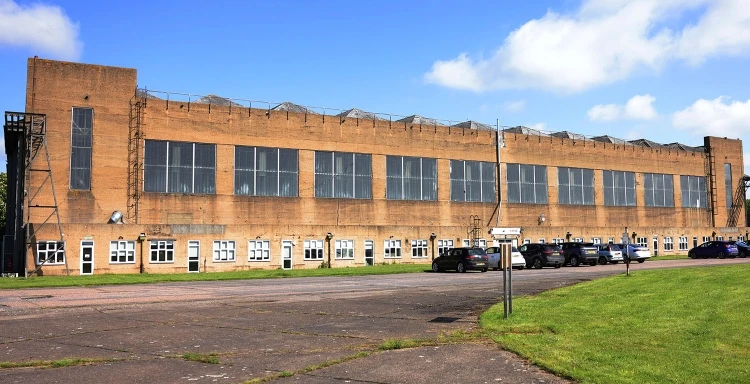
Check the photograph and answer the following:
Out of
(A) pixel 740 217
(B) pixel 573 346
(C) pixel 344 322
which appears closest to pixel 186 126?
(C) pixel 344 322

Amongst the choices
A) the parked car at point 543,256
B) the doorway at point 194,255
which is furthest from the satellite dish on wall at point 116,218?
the parked car at point 543,256

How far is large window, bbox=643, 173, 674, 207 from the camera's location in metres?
72.7

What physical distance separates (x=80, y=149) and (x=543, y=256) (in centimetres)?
3109

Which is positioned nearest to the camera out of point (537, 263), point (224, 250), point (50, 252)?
point (50, 252)

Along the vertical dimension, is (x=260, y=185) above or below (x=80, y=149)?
below

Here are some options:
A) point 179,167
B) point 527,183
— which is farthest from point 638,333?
→ point 527,183

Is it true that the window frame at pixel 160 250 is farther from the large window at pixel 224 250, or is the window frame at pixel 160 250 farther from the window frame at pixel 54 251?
the window frame at pixel 54 251

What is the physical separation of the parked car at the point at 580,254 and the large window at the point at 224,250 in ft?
75.0

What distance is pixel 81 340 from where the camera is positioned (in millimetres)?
12203

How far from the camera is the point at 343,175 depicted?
53.5m

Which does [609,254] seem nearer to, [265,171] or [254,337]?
[265,171]

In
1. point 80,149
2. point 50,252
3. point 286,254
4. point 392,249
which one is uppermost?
point 80,149

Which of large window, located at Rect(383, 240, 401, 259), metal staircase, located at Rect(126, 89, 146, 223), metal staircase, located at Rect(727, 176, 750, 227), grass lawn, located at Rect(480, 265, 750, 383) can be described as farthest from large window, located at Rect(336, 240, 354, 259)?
metal staircase, located at Rect(727, 176, 750, 227)

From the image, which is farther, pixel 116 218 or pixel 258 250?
pixel 258 250
